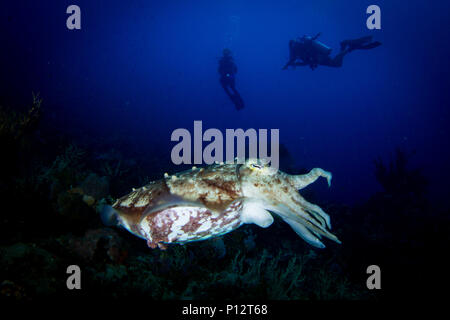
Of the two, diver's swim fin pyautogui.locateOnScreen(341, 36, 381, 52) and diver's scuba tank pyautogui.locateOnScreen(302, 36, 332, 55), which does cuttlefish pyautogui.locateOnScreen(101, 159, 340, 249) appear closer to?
diver's scuba tank pyautogui.locateOnScreen(302, 36, 332, 55)

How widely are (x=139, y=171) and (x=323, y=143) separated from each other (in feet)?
279

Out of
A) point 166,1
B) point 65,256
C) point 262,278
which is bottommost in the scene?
point 262,278

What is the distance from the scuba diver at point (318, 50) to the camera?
17.4 m

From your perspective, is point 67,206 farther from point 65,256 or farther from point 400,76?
point 400,76

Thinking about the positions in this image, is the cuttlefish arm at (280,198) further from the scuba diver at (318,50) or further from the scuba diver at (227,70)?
the scuba diver at (227,70)

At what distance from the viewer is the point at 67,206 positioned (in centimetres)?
397

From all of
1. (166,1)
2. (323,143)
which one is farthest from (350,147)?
(166,1)

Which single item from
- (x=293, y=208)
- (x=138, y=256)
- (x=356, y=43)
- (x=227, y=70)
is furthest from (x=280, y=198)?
(x=227, y=70)

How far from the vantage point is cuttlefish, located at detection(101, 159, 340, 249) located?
221cm

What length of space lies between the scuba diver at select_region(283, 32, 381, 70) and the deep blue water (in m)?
8.06

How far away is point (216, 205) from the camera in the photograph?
2203mm

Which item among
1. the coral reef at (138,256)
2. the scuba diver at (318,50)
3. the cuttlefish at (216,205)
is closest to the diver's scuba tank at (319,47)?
the scuba diver at (318,50)

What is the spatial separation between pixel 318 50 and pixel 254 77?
15881 centimetres

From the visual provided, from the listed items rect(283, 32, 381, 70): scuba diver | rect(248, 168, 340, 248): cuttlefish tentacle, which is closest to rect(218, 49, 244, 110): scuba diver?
rect(283, 32, 381, 70): scuba diver
